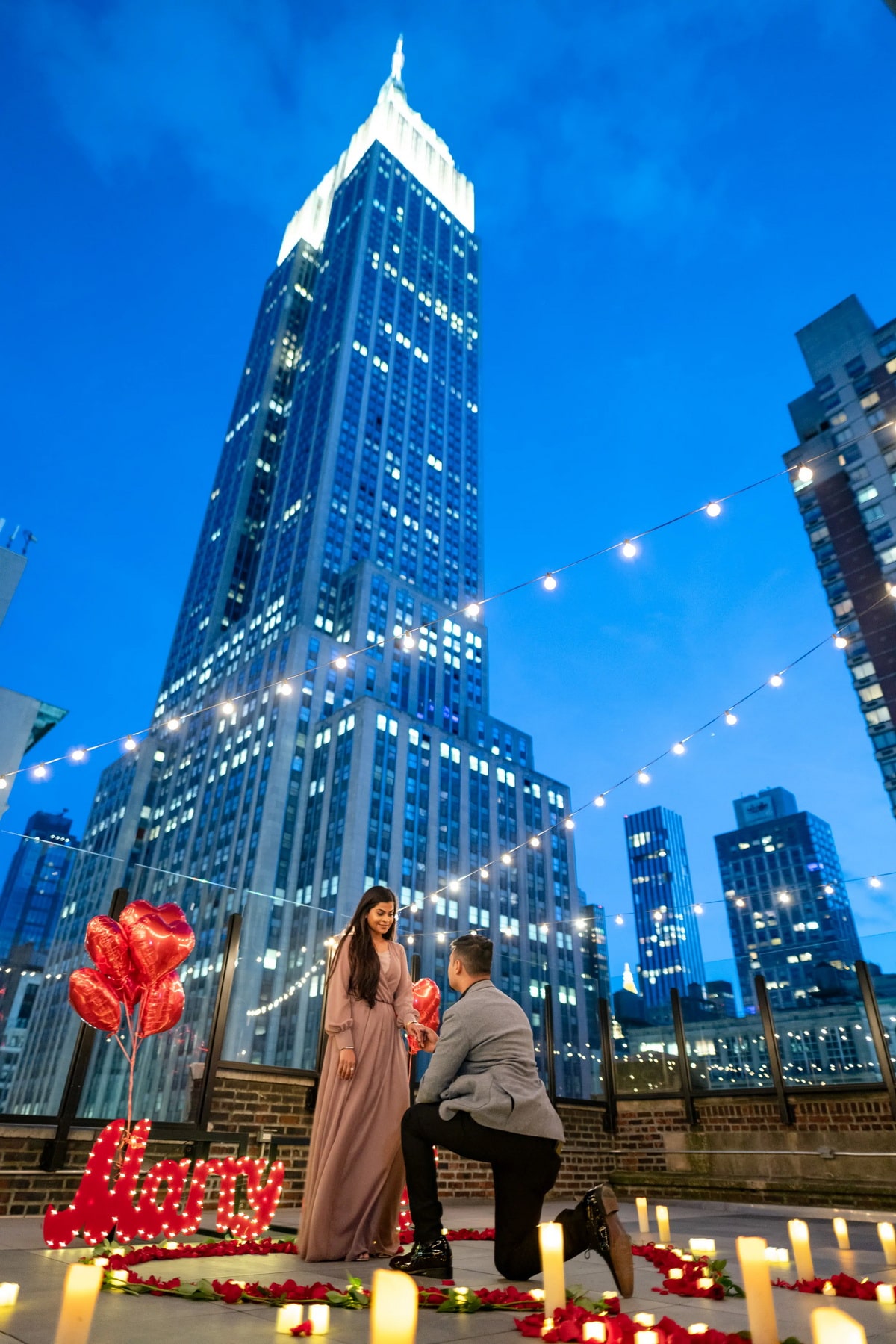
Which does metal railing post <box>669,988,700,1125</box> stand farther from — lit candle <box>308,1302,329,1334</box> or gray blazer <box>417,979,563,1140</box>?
lit candle <box>308,1302,329,1334</box>

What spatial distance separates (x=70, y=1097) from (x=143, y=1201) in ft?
6.03

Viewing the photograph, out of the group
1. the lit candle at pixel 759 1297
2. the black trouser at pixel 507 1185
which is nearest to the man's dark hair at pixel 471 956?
the black trouser at pixel 507 1185

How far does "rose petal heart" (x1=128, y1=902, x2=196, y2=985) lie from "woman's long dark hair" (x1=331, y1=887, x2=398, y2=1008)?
190 centimetres

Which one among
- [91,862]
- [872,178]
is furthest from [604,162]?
[91,862]

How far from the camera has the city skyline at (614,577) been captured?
5433 inches

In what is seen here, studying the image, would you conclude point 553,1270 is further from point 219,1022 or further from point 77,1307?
point 219,1022

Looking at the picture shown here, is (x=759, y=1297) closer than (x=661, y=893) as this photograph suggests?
Yes

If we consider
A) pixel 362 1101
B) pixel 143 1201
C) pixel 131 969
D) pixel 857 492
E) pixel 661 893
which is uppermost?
pixel 661 893

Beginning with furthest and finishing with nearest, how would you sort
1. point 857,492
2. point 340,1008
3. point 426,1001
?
A: point 857,492 → point 426,1001 → point 340,1008

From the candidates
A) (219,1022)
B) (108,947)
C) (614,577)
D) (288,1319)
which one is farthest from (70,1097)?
(614,577)

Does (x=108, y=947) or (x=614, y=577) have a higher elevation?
(x=614, y=577)

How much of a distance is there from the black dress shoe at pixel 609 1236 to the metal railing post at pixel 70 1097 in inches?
168

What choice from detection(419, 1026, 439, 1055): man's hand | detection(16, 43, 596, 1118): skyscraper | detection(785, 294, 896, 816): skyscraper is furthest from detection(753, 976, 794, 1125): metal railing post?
detection(785, 294, 896, 816): skyscraper

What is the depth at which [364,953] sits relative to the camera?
13.1ft
